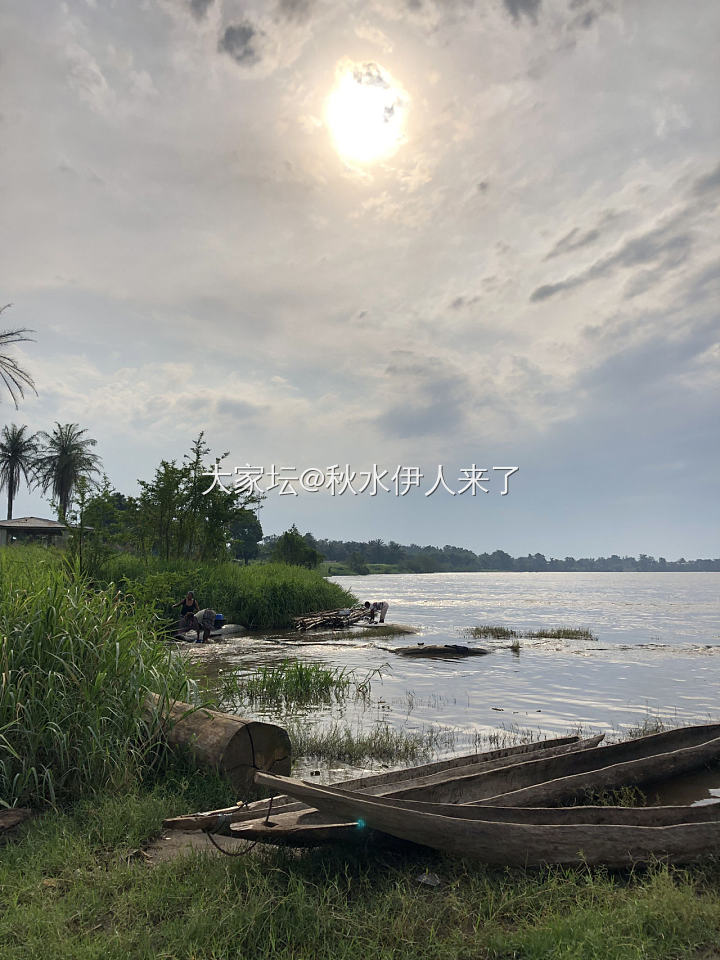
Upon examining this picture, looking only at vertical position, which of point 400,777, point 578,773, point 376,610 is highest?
point 400,777

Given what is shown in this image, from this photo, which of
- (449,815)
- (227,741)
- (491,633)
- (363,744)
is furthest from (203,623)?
(449,815)

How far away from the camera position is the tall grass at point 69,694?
546 centimetres

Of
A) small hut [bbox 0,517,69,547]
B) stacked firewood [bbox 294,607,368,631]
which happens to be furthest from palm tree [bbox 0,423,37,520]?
stacked firewood [bbox 294,607,368,631]

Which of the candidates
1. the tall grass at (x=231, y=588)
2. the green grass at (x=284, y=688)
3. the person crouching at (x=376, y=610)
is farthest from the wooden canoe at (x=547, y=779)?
the person crouching at (x=376, y=610)

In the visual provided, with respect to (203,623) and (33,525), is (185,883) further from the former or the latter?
(33,525)

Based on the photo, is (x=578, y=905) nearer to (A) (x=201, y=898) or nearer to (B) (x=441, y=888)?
(B) (x=441, y=888)

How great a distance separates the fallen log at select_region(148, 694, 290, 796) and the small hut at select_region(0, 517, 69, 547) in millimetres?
42823

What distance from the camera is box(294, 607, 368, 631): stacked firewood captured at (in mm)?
25094

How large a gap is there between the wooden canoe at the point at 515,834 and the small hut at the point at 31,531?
4562 cm

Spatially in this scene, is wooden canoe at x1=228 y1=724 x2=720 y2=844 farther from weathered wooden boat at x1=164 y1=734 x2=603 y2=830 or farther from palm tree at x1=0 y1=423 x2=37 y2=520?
palm tree at x1=0 y1=423 x2=37 y2=520

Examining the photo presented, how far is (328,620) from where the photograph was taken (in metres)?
25.7

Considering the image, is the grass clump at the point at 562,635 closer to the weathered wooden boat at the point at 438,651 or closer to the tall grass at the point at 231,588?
the weathered wooden boat at the point at 438,651

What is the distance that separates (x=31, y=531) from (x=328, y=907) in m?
52.1

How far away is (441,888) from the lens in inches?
162
